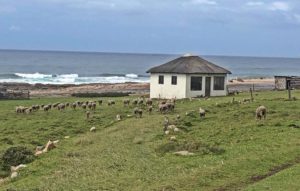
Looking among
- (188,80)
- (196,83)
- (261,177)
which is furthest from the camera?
(196,83)

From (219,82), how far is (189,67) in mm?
3145

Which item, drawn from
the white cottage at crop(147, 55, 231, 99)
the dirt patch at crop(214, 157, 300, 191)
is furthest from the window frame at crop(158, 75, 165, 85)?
the dirt patch at crop(214, 157, 300, 191)

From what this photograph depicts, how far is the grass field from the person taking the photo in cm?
1673

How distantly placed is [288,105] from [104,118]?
1162cm

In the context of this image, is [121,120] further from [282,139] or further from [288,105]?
[282,139]

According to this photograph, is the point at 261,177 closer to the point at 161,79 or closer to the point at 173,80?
the point at 173,80

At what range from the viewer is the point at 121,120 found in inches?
1372

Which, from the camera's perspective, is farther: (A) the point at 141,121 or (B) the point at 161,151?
(A) the point at 141,121

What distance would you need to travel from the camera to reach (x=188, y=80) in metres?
50.3

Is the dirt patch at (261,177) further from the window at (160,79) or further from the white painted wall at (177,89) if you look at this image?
the window at (160,79)

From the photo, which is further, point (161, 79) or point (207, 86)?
point (161, 79)

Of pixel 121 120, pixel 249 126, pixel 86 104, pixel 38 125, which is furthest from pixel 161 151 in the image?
pixel 86 104

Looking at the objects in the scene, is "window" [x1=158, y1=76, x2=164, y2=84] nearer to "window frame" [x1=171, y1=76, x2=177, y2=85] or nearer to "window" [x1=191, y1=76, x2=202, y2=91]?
"window frame" [x1=171, y1=76, x2=177, y2=85]

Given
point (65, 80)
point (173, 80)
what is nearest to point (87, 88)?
point (65, 80)
